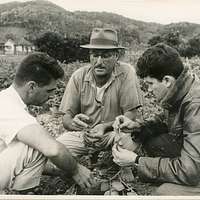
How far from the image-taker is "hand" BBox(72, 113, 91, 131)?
226cm

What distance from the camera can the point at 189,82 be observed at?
210 cm

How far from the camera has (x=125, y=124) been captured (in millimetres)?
2217

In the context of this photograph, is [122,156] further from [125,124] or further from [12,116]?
[12,116]

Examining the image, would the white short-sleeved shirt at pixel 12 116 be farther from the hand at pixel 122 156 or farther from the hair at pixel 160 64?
the hair at pixel 160 64

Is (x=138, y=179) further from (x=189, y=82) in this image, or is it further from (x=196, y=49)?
(x=196, y=49)

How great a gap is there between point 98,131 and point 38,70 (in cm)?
46

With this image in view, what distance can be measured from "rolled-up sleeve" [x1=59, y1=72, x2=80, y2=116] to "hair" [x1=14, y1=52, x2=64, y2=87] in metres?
0.10

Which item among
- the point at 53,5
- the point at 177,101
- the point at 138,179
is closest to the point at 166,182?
the point at 138,179

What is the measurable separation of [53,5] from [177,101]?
0.90 meters

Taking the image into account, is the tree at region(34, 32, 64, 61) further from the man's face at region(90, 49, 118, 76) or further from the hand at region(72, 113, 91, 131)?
the hand at region(72, 113, 91, 131)

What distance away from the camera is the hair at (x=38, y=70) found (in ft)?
7.05

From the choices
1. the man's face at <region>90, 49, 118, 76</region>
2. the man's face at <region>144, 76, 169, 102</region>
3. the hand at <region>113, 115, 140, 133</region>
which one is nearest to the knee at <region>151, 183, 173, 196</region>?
the hand at <region>113, 115, 140, 133</region>

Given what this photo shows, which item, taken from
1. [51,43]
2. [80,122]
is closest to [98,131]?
[80,122]

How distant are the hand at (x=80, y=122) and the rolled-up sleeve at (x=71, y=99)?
41 mm
